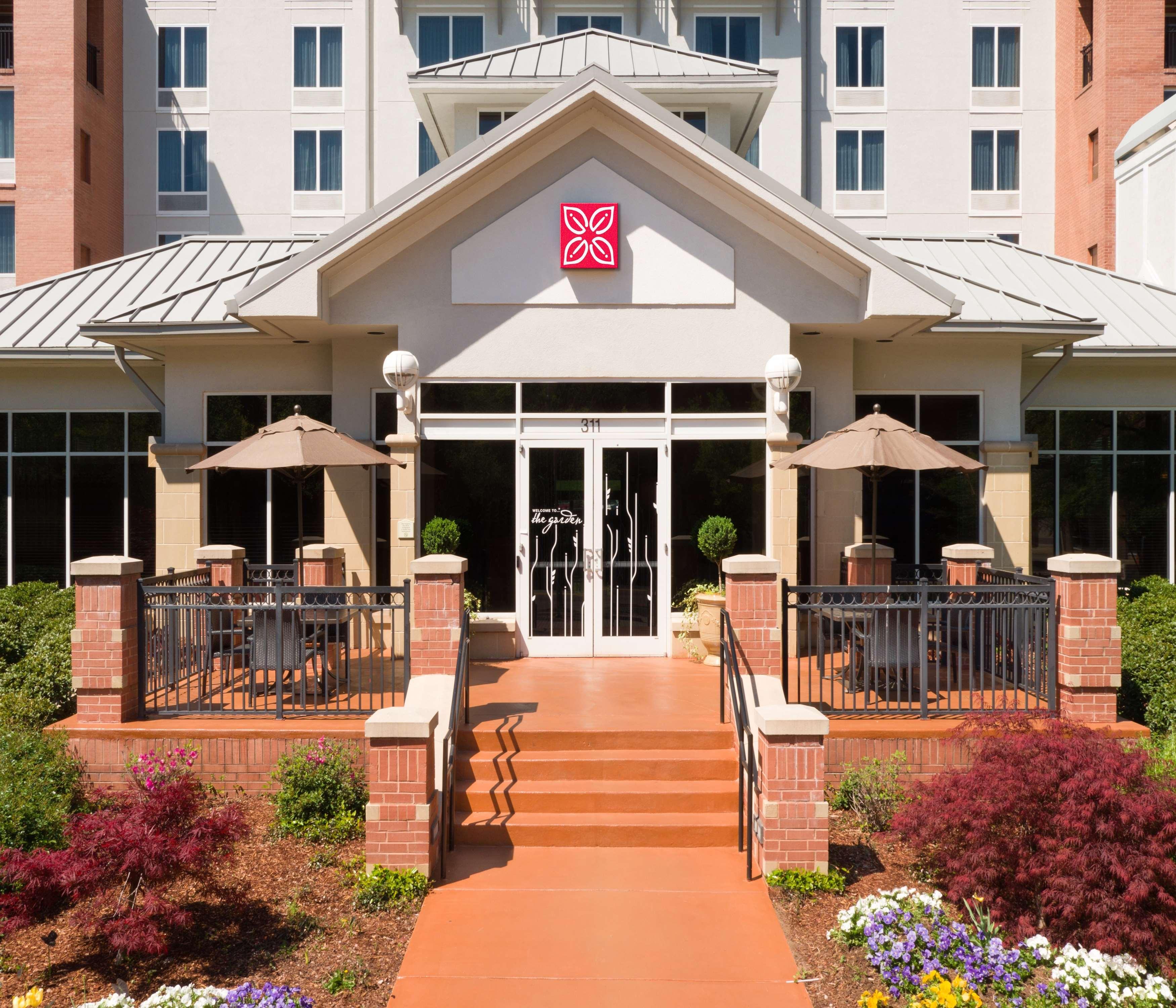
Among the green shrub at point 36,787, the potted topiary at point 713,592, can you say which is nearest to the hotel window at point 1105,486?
the potted topiary at point 713,592

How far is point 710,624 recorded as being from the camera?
11234mm

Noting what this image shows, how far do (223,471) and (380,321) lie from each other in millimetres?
3136

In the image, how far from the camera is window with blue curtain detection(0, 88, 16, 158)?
96.0ft

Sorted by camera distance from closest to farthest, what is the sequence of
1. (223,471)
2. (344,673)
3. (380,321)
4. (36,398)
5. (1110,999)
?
(1110,999) < (344,673) < (380,321) < (223,471) < (36,398)

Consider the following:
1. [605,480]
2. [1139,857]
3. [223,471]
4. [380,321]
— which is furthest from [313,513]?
[1139,857]

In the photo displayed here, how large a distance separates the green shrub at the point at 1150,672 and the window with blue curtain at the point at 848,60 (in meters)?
25.1

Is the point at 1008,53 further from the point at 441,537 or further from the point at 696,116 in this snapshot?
the point at 441,537

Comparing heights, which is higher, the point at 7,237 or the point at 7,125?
the point at 7,125

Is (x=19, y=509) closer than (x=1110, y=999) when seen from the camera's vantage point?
No

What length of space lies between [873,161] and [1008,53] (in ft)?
18.4

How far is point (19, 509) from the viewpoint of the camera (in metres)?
14.9

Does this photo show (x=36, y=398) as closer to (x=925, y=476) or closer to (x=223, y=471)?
(x=223, y=471)

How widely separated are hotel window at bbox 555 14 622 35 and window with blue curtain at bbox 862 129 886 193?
8719 millimetres

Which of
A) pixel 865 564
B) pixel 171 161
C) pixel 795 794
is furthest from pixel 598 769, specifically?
pixel 171 161
